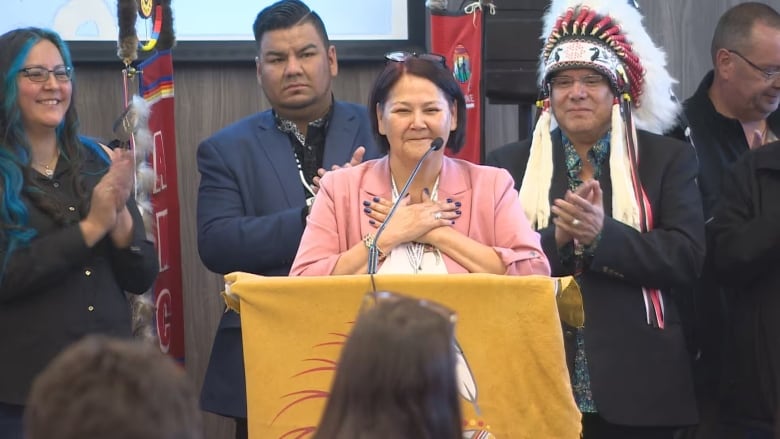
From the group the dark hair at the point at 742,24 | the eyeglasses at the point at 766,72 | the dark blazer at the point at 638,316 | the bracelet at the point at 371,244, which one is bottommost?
the dark blazer at the point at 638,316

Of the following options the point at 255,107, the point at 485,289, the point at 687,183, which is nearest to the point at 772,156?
the point at 687,183

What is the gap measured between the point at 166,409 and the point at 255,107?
3.21 meters

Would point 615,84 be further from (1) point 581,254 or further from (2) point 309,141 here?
(2) point 309,141

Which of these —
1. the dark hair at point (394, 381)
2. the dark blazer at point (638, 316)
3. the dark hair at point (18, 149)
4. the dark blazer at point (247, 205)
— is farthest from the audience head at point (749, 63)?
the dark hair at point (394, 381)

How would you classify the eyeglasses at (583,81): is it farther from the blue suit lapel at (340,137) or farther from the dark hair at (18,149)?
the dark hair at (18,149)

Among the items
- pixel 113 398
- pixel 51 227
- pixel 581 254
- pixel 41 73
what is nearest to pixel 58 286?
pixel 51 227

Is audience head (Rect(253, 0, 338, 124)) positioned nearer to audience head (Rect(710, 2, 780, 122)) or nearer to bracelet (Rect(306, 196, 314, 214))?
bracelet (Rect(306, 196, 314, 214))

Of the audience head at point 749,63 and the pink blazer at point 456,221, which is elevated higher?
the audience head at point 749,63

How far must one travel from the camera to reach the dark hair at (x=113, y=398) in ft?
4.04

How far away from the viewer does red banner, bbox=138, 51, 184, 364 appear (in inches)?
146

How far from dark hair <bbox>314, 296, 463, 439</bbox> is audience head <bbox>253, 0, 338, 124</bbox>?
2.09m

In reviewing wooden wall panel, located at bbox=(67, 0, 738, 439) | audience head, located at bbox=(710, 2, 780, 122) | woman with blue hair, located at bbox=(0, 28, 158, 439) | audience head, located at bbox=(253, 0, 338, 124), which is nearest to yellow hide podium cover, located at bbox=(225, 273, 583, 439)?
woman with blue hair, located at bbox=(0, 28, 158, 439)

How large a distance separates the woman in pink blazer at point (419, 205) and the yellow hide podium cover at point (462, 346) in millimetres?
211

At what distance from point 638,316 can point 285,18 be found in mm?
1342
